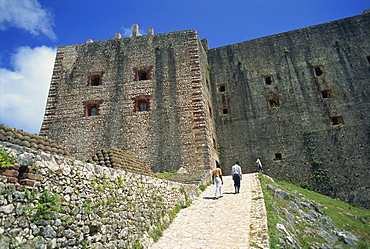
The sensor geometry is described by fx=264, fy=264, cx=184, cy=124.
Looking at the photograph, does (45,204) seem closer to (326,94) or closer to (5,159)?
(5,159)

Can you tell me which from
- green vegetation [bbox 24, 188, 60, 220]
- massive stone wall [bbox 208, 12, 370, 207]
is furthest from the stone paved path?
massive stone wall [bbox 208, 12, 370, 207]

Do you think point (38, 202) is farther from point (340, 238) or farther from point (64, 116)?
point (64, 116)

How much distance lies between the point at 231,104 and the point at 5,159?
677 inches

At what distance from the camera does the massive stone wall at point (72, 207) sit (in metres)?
4.20

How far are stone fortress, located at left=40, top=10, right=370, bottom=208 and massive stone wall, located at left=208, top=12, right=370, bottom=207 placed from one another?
7 centimetres

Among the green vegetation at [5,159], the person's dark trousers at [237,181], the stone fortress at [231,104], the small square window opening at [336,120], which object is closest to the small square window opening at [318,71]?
the stone fortress at [231,104]

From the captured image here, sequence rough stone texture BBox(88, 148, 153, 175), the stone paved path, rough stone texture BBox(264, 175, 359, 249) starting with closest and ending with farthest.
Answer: the stone paved path
rough stone texture BBox(264, 175, 359, 249)
rough stone texture BBox(88, 148, 153, 175)

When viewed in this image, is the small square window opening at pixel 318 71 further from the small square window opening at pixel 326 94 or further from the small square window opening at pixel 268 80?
the small square window opening at pixel 268 80

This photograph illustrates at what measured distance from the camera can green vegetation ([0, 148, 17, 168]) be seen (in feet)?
13.7

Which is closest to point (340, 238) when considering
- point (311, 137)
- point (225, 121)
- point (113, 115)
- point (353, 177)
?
point (353, 177)

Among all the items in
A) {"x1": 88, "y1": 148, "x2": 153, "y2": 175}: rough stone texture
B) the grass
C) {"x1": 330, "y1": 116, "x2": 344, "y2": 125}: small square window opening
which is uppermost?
{"x1": 330, "y1": 116, "x2": 344, "y2": 125}: small square window opening

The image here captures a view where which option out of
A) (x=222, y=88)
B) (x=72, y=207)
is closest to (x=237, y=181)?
(x=72, y=207)

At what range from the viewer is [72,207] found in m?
5.21

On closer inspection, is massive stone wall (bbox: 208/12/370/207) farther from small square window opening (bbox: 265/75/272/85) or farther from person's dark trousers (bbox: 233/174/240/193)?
person's dark trousers (bbox: 233/174/240/193)
